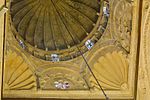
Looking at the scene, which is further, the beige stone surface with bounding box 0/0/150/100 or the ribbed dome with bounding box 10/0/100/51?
the ribbed dome with bounding box 10/0/100/51

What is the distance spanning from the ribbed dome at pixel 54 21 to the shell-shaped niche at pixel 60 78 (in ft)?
2.32

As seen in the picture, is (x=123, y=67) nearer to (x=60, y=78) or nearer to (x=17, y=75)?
(x=60, y=78)

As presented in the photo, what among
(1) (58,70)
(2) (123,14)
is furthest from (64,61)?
(2) (123,14)

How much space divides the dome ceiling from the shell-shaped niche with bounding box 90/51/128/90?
0.87 meters

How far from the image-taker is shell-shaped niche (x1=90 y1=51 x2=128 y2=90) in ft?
37.3

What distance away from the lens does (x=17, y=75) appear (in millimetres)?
11766

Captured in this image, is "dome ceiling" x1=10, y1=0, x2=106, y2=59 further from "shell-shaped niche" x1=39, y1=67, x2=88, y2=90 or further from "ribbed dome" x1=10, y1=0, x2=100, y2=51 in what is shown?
"shell-shaped niche" x1=39, y1=67, x2=88, y2=90

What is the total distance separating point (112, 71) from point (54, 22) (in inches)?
99.3

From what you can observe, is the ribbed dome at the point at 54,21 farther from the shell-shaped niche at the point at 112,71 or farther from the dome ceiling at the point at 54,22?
the shell-shaped niche at the point at 112,71

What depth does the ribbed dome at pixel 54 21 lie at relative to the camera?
12.5m

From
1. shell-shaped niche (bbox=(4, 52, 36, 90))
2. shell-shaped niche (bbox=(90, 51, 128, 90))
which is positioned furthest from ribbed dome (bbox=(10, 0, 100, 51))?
shell-shaped niche (bbox=(90, 51, 128, 90))

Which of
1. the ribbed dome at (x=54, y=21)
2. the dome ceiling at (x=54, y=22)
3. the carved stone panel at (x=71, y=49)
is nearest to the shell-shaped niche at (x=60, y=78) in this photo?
the carved stone panel at (x=71, y=49)

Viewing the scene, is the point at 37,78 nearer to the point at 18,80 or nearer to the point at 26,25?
the point at 18,80

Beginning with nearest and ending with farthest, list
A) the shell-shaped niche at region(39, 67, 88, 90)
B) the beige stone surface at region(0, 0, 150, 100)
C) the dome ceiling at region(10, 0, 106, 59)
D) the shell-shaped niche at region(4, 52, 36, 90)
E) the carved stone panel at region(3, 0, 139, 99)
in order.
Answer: the beige stone surface at region(0, 0, 150, 100) < the carved stone panel at region(3, 0, 139, 99) < the shell-shaped niche at region(4, 52, 36, 90) < the shell-shaped niche at region(39, 67, 88, 90) < the dome ceiling at region(10, 0, 106, 59)
